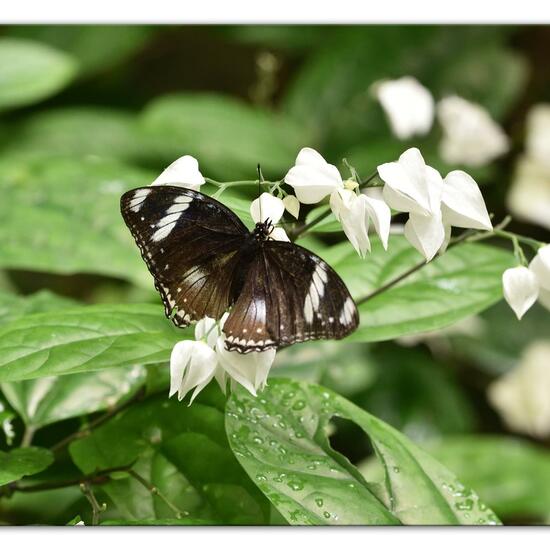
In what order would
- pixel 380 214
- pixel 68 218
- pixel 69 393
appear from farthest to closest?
pixel 68 218, pixel 69 393, pixel 380 214

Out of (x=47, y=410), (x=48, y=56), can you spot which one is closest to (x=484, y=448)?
(x=47, y=410)

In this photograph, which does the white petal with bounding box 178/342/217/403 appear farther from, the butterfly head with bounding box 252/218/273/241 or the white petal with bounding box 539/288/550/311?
the white petal with bounding box 539/288/550/311

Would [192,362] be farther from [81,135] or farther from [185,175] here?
[81,135]

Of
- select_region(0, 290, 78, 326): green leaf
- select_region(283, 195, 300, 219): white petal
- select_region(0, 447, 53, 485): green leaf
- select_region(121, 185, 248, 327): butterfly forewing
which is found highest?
select_region(283, 195, 300, 219): white petal

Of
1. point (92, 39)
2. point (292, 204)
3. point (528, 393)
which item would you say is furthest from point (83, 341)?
point (92, 39)

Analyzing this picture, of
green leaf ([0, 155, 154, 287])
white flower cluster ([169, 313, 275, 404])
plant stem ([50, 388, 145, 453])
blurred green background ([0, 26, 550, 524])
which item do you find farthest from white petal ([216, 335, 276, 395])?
blurred green background ([0, 26, 550, 524])

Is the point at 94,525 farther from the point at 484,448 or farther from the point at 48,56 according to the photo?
A: the point at 48,56
